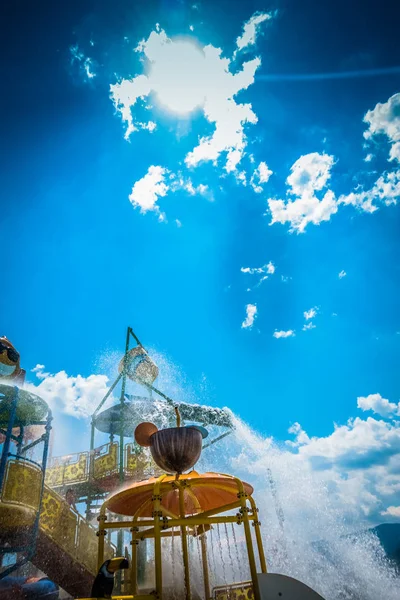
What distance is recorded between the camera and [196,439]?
18.6 ft

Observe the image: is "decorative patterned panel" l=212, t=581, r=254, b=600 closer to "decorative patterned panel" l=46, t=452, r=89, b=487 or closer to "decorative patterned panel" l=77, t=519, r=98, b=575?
"decorative patterned panel" l=77, t=519, r=98, b=575

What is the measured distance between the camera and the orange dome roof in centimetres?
545

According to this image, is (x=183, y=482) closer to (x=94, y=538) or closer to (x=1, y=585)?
(x=94, y=538)

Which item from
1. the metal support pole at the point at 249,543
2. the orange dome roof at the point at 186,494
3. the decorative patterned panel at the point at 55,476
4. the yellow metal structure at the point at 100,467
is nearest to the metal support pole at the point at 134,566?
the orange dome roof at the point at 186,494

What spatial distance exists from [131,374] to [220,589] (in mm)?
12928

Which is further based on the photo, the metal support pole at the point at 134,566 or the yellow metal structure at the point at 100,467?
the yellow metal structure at the point at 100,467

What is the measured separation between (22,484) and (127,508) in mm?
3401

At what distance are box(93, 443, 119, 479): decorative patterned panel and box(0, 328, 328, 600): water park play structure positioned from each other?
0.15ft

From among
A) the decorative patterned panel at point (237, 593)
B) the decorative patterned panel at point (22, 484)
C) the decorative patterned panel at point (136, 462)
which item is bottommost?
the decorative patterned panel at point (237, 593)

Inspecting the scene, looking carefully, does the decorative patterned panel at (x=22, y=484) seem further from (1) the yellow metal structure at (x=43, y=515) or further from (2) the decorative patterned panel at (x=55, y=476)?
(2) the decorative patterned panel at (x=55, y=476)

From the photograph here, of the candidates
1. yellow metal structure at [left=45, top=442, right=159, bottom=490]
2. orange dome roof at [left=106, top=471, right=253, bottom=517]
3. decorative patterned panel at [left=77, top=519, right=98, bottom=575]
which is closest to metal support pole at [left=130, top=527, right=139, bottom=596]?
orange dome roof at [left=106, top=471, right=253, bottom=517]

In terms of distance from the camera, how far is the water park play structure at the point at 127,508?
4.93m

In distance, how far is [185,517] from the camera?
5.45 metres

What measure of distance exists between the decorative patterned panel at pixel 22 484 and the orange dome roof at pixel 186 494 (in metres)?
3.16
